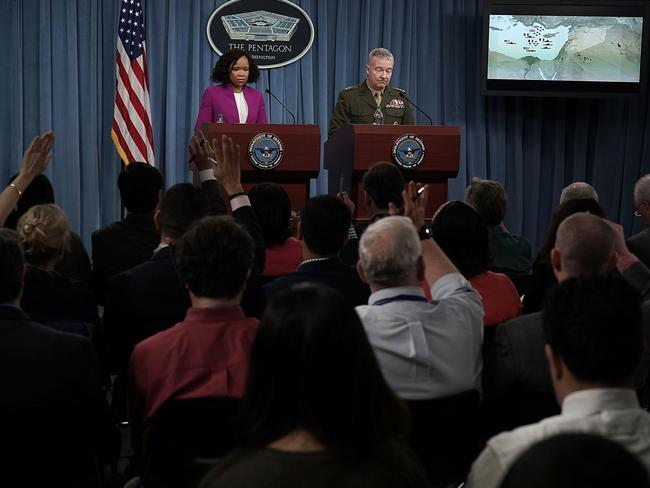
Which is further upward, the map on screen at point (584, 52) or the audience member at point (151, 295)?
the map on screen at point (584, 52)

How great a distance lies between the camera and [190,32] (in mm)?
8000

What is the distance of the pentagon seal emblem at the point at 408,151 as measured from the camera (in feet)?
16.8

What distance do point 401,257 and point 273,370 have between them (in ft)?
3.71

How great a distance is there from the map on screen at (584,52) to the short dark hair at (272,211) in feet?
15.9

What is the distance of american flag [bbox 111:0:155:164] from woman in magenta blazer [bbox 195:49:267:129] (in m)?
0.99

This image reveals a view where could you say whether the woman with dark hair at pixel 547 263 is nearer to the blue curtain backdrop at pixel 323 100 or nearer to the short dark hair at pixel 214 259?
the short dark hair at pixel 214 259

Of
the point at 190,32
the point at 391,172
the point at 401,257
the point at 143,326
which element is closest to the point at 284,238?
the point at 391,172

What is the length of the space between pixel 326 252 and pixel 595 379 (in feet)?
5.41

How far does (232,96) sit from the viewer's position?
6.61 metres

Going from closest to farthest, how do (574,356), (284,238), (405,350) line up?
(574,356), (405,350), (284,238)

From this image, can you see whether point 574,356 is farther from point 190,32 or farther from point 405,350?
point 190,32

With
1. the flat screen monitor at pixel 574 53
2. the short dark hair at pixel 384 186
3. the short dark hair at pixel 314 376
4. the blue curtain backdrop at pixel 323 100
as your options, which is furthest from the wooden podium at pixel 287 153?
the short dark hair at pixel 314 376

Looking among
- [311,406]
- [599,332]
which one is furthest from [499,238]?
[311,406]

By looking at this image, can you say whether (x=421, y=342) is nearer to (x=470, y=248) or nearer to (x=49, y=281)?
(x=470, y=248)
